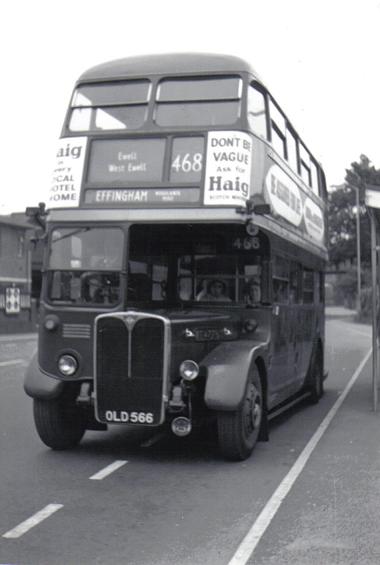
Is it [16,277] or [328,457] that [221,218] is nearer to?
[328,457]

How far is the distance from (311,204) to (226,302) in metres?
4.66

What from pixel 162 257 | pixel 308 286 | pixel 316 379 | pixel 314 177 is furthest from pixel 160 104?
pixel 316 379

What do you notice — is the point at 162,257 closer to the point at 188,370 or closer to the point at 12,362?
the point at 188,370

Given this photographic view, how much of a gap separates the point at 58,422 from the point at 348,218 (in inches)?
3218

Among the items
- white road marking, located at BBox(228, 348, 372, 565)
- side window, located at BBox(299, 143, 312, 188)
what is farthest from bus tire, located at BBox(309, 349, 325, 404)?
side window, located at BBox(299, 143, 312, 188)

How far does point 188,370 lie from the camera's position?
26.6 ft

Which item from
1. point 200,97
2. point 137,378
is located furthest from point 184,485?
point 200,97

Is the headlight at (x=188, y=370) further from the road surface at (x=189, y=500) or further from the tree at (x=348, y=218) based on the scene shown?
the tree at (x=348, y=218)

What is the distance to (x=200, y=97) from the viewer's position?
9.15 meters

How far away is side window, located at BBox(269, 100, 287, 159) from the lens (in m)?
10.4

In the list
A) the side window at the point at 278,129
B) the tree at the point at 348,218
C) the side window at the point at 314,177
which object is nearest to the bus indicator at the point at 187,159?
the side window at the point at 278,129

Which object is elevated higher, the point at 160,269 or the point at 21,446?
the point at 160,269

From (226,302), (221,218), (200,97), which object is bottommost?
(226,302)

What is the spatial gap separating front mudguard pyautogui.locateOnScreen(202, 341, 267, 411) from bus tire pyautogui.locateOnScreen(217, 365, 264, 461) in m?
0.13
